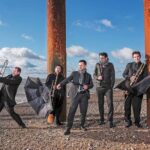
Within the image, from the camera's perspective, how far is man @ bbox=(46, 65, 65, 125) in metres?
12.6

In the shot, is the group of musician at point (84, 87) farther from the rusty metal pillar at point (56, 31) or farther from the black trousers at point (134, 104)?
the rusty metal pillar at point (56, 31)

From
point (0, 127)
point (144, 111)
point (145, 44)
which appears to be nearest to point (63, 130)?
point (0, 127)

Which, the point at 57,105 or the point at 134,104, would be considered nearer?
the point at 134,104

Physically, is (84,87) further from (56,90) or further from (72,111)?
(56,90)

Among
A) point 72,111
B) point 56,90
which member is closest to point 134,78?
point 72,111

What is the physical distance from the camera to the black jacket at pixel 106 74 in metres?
12.2

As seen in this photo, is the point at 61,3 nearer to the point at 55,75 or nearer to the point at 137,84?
the point at 55,75

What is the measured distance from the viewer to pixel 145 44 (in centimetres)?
1184

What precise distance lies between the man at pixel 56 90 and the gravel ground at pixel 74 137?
440 millimetres

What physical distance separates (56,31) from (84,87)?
2.67 meters

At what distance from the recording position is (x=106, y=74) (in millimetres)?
12195

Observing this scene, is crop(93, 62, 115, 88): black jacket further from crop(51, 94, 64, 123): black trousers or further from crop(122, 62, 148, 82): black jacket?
crop(51, 94, 64, 123): black trousers

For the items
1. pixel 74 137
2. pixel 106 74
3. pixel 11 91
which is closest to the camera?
pixel 74 137

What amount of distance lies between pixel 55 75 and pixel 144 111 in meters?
4.58
